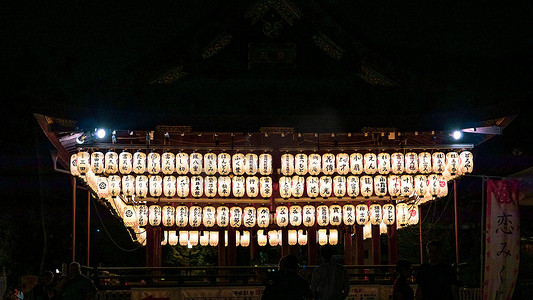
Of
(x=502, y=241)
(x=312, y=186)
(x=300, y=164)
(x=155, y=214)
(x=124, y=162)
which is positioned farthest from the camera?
(x=155, y=214)

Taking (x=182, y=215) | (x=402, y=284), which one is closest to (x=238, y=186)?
(x=182, y=215)

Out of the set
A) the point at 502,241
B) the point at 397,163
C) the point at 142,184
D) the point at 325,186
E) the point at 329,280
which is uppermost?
the point at 397,163

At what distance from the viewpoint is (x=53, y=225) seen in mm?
29500

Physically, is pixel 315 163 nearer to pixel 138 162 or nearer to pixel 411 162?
pixel 411 162

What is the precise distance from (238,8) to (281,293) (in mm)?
7785

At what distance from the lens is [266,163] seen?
1475 cm

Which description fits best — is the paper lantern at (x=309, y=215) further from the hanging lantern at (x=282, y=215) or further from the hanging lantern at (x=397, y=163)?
the hanging lantern at (x=397, y=163)

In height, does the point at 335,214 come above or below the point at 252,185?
below

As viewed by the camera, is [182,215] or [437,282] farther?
[182,215]

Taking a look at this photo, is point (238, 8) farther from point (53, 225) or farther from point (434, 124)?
point (53, 225)

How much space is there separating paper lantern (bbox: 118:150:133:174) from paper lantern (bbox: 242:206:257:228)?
11.5ft

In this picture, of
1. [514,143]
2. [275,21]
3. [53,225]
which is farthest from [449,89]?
[53,225]

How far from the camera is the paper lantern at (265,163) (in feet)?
48.4

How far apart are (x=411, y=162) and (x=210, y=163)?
15.0ft
